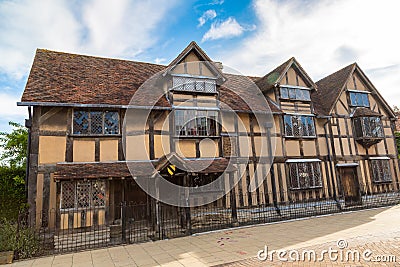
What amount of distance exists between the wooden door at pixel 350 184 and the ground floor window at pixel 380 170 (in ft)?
4.24

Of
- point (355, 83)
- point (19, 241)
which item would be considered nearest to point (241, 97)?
point (355, 83)

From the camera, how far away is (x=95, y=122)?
35.2ft

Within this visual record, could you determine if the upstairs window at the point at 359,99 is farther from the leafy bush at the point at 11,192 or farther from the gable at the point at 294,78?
the leafy bush at the point at 11,192

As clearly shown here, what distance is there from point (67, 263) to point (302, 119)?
43.3 feet

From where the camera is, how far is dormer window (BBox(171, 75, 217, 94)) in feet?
40.1

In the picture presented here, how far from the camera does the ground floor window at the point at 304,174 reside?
13641mm

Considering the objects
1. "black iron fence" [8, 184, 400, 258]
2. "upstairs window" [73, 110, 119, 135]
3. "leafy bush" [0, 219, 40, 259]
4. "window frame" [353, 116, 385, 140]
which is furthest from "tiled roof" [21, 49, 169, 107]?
"window frame" [353, 116, 385, 140]

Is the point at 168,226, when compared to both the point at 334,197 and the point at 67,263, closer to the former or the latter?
the point at 67,263

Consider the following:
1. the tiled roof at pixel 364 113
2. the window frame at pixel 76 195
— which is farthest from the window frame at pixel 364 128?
the window frame at pixel 76 195

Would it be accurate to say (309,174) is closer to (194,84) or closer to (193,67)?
(194,84)

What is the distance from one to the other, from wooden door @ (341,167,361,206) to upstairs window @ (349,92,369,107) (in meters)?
4.34

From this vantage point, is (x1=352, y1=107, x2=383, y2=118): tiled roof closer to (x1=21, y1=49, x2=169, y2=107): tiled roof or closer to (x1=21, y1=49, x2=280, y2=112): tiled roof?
(x1=21, y1=49, x2=280, y2=112): tiled roof

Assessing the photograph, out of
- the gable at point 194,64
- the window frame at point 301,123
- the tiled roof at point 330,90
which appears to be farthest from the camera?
A: the tiled roof at point 330,90

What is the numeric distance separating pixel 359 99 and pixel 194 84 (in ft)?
38.2
